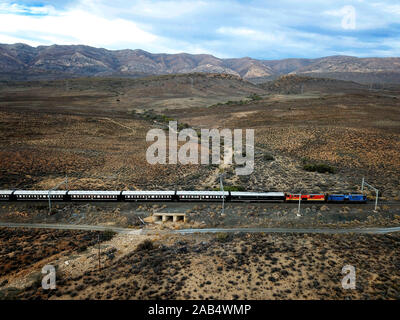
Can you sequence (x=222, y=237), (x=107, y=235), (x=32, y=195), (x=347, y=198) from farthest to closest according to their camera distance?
(x=32, y=195)
(x=347, y=198)
(x=107, y=235)
(x=222, y=237)

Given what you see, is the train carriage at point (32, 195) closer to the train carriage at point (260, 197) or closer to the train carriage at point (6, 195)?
the train carriage at point (6, 195)

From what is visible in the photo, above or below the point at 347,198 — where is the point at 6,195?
below

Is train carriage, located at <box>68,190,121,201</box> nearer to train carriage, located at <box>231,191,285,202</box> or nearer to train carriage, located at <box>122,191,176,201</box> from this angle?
train carriage, located at <box>122,191,176,201</box>

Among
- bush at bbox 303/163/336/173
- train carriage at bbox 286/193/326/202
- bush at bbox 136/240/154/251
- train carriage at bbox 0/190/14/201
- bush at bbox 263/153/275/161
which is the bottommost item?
bush at bbox 136/240/154/251

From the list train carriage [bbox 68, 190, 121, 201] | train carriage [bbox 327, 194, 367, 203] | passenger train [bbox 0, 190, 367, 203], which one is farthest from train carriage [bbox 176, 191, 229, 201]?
train carriage [bbox 327, 194, 367, 203]

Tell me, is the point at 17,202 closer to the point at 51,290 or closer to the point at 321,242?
the point at 51,290

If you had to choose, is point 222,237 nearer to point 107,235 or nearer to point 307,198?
point 107,235

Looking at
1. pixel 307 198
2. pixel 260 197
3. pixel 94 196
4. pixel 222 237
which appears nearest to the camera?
pixel 222 237

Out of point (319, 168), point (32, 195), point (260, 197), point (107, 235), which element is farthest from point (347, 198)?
point (32, 195)
